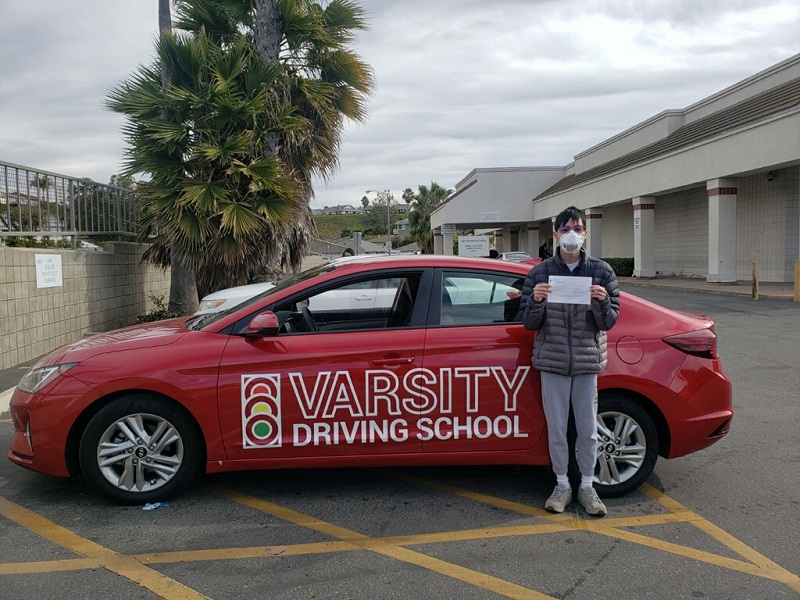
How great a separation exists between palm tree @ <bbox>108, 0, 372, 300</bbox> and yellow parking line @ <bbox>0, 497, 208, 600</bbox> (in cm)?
719

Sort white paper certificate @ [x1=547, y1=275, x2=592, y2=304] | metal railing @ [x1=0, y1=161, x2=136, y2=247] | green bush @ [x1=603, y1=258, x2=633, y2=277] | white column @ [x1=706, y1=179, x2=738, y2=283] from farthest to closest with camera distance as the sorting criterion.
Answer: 1. green bush @ [x1=603, y1=258, x2=633, y2=277]
2. white column @ [x1=706, y1=179, x2=738, y2=283]
3. metal railing @ [x1=0, y1=161, x2=136, y2=247]
4. white paper certificate @ [x1=547, y1=275, x2=592, y2=304]

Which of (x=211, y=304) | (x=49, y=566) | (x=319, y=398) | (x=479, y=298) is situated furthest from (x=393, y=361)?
(x=211, y=304)

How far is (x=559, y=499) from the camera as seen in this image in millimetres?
4133

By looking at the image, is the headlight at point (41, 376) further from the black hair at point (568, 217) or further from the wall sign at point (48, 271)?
the wall sign at point (48, 271)

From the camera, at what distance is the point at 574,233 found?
13.1 ft

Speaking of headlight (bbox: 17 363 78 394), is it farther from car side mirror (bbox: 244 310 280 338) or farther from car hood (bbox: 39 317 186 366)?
car side mirror (bbox: 244 310 280 338)

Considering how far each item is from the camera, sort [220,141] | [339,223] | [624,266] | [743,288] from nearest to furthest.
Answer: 1. [220,141]
2. [743,288]
3. [624,266]
4. [339,223]

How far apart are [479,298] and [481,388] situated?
2.00 feet

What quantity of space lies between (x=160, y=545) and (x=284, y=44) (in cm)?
1162

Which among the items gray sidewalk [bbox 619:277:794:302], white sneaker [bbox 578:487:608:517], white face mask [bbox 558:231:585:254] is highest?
white face mask [bbox 558:231:585:254]

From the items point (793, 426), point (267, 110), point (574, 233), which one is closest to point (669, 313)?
point (574, 233)

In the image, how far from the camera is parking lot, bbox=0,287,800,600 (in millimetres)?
3285

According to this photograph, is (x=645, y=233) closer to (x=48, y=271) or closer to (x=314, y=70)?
(x=314, y=70)

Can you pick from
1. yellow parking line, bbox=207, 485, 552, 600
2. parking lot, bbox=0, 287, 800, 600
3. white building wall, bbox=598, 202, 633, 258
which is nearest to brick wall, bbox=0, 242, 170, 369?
parking lot, bbox=0, 287, 800, 600
